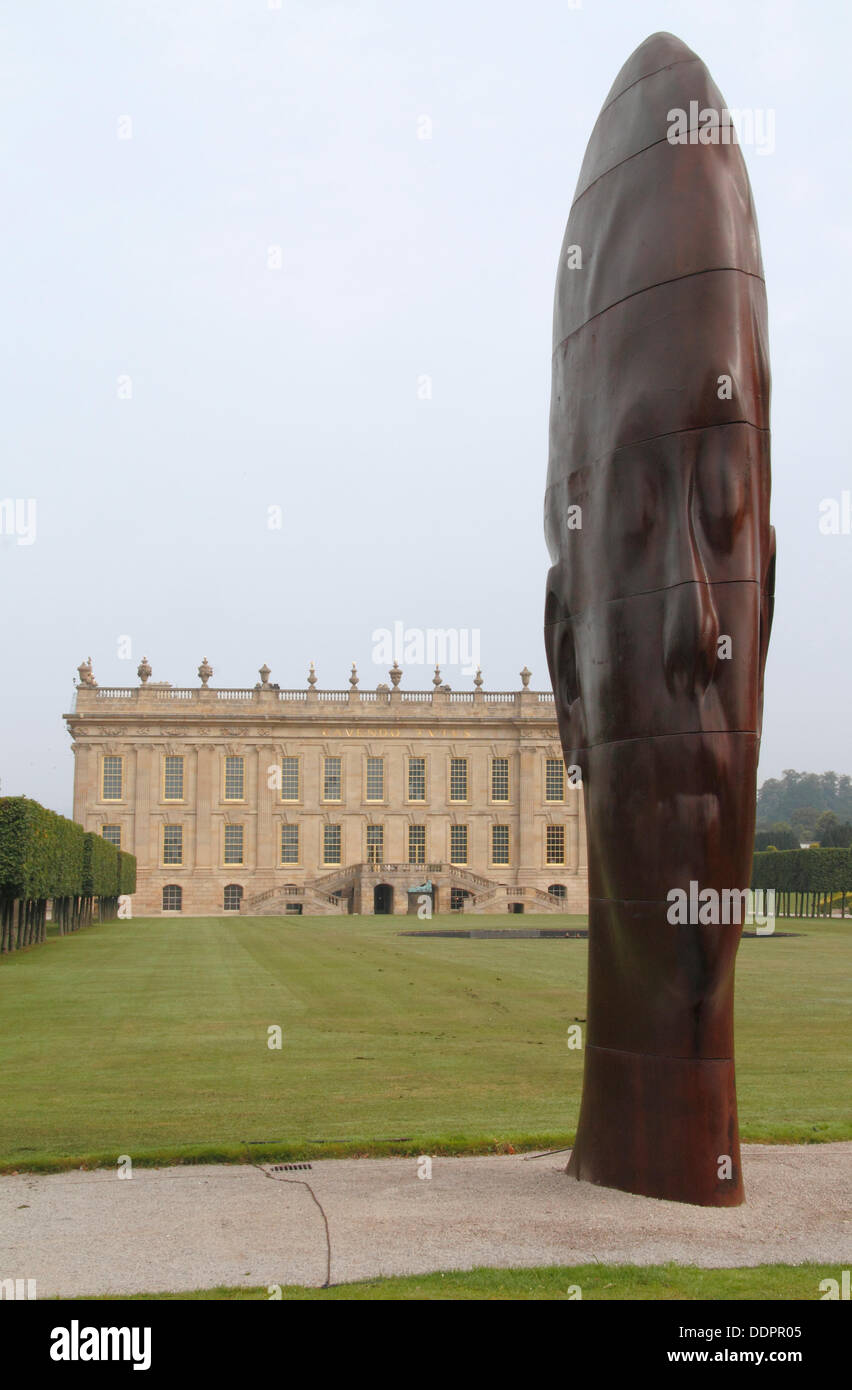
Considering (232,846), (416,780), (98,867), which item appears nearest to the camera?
(98,867)

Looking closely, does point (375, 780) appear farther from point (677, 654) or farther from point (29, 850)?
point (677, 654)

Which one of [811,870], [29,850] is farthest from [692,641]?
[811,870]

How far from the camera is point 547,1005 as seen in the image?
18875 millimetres

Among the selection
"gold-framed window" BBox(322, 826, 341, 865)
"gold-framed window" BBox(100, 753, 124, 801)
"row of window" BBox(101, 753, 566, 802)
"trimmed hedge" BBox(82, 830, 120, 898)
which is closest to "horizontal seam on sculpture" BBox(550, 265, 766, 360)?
"trimmed hedge" BBox(82, 830, 120, 898)

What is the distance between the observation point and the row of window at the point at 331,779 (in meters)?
75.9

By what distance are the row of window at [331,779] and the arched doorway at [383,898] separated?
7646mm

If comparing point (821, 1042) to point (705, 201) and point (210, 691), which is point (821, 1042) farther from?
point (210, 691)

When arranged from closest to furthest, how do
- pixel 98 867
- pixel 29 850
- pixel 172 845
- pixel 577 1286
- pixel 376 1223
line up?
pixel 577 1286 → pixel 376 1223 → pixel 29 850 → pixel 98 867 → pixel 172 845

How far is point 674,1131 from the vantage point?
23.8ft

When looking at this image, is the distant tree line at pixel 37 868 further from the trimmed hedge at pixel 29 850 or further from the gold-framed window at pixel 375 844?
the gold-framed window at pixel 375 844

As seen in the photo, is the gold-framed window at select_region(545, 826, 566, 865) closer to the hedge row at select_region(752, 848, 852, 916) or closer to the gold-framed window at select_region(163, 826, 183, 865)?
the hedge row at select_region(752, 848, 852, 916)

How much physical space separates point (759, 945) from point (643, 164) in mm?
29072

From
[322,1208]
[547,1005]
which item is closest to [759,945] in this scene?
[547,1005]

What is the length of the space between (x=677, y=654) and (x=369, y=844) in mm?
70759
